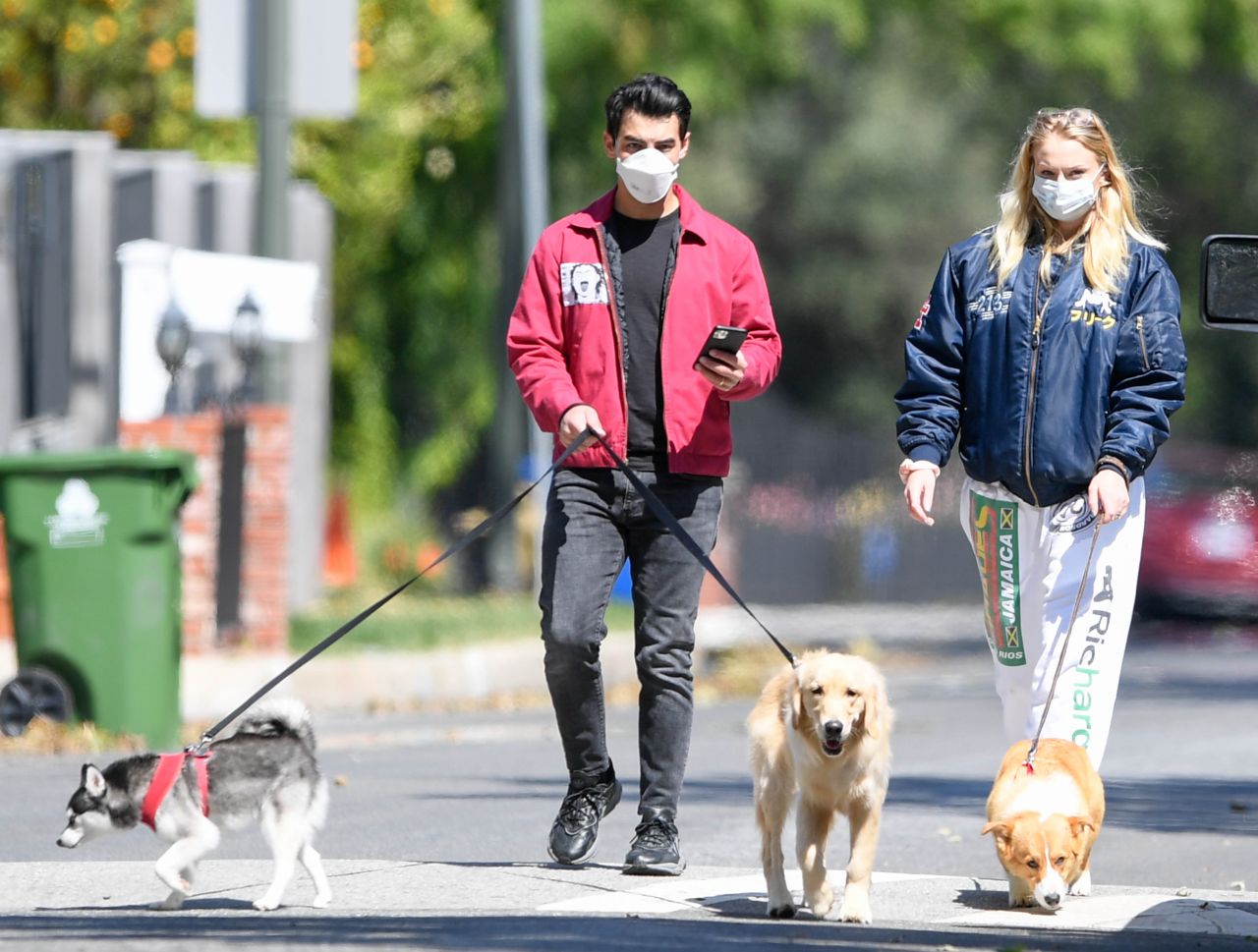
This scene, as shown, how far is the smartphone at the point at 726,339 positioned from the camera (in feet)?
20.1

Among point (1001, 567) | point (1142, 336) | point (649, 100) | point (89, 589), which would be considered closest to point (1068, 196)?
point (1142, 336)

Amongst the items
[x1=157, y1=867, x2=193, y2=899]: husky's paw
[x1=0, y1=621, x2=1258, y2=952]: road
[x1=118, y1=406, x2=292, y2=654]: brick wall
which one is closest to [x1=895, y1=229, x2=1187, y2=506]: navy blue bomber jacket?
[x1=0, y1=621, x2=1258, y2=952]: road

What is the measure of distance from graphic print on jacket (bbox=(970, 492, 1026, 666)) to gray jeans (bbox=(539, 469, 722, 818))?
790 mm

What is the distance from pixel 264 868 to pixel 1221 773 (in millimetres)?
4955

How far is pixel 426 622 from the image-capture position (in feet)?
54.1

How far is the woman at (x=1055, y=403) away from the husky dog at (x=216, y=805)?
5.31 feet

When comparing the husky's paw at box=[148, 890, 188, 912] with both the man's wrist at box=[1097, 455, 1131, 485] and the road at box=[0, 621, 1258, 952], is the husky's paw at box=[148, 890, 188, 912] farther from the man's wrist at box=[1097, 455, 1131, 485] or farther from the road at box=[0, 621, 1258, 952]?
the man's wrist at box=[1097, 455, 1131, 485]

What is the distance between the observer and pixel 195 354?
53.4 ft

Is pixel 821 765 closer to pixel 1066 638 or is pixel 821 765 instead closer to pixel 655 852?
pixel 1066 638

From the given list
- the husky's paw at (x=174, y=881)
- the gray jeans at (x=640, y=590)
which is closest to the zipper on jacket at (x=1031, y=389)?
the gray jeans at (x=640, y=590)

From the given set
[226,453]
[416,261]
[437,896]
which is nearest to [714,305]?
[437,896]

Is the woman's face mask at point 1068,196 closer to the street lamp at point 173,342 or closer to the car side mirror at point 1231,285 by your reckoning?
the car side mirror at point 1231,285

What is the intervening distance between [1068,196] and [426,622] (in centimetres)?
1106

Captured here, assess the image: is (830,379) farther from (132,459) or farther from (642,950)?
(642,950)
